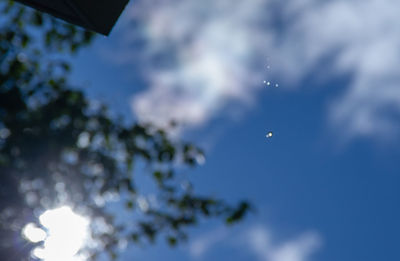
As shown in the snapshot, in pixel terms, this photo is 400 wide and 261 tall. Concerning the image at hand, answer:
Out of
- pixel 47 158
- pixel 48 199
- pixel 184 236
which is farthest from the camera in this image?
pixel 48 199

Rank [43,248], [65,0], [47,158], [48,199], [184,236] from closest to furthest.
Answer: [65,0]
[43,248]
[184,236]
[47,158]
[48,199]

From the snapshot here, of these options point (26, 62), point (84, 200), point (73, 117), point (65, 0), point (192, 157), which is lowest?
point (65, 0)

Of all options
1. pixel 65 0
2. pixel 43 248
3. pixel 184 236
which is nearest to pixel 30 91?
pixel 43 248

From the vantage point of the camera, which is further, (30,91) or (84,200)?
(84,200)

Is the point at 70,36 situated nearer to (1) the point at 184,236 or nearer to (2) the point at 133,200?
(2) the point at 133,200

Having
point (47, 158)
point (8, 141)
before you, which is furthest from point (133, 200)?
point (8, 141)

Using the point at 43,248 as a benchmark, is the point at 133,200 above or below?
above

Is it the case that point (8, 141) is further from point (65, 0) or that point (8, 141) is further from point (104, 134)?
point (65, 0)
